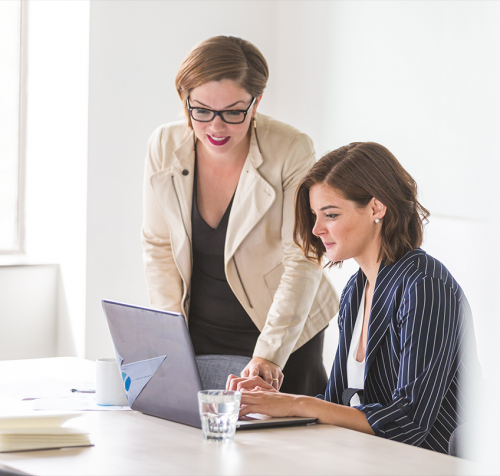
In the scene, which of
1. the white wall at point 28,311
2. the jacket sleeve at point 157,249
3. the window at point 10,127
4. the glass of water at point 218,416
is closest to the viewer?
the glass of water at point 218,416

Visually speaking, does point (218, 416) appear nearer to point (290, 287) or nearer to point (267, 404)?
point (267, 404)

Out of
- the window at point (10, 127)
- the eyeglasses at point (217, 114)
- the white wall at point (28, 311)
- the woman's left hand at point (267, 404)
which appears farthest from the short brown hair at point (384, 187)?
the window at point (10, 127)

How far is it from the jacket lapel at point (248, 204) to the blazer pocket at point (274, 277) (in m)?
0.14

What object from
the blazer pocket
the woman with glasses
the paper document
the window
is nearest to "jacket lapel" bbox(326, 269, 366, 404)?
the woman with glasses

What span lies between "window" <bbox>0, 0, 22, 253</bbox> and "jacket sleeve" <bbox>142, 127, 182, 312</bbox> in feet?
5.04

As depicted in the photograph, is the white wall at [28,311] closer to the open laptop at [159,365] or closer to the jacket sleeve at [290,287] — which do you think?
the jacket sleeve at [290,287]

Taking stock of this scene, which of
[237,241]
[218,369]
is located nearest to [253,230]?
[237,241]

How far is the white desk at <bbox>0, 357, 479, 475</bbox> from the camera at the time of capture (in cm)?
106

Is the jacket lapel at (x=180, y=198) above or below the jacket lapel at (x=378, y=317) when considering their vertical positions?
above

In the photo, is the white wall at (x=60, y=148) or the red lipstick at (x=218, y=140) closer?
the red lipstick at (x=218, y=140)

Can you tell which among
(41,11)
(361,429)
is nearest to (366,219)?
(361,429)

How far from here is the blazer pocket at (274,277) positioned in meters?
2.09

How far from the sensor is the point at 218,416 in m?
1.22

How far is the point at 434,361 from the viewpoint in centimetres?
143
